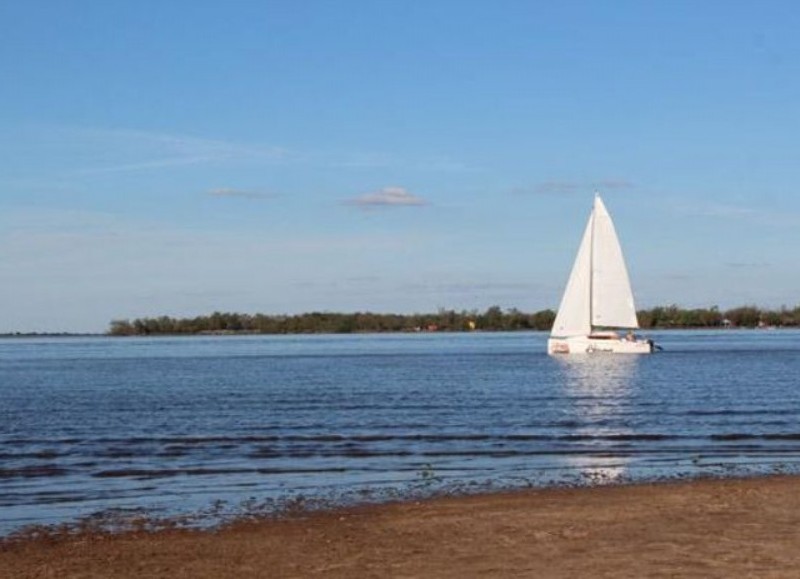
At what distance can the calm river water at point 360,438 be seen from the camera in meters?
23.5

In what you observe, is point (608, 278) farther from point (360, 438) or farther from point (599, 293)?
point (360, 438)

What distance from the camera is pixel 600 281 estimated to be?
9519cm

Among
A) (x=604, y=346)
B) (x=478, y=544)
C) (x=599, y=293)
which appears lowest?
(x=478, y=544)

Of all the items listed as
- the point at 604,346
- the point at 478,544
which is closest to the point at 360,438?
the point at 478,544

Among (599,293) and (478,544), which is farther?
(599,293)

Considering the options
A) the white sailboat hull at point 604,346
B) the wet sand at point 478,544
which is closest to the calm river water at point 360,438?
the wet sand at point 478,544

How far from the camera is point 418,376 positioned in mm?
73500

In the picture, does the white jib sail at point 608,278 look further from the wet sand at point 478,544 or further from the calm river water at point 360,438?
the wet sand at point 478,544

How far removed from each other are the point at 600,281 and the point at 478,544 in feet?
265

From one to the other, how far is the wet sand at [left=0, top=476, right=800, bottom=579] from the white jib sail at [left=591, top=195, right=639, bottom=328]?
7526cm

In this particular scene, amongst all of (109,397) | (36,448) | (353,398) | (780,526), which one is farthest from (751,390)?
(780,526)

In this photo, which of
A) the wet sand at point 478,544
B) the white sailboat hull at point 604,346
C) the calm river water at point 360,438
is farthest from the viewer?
the white sailboat hull at point 604,346

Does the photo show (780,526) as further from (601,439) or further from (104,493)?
(601,439)

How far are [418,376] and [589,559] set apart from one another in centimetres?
5929
